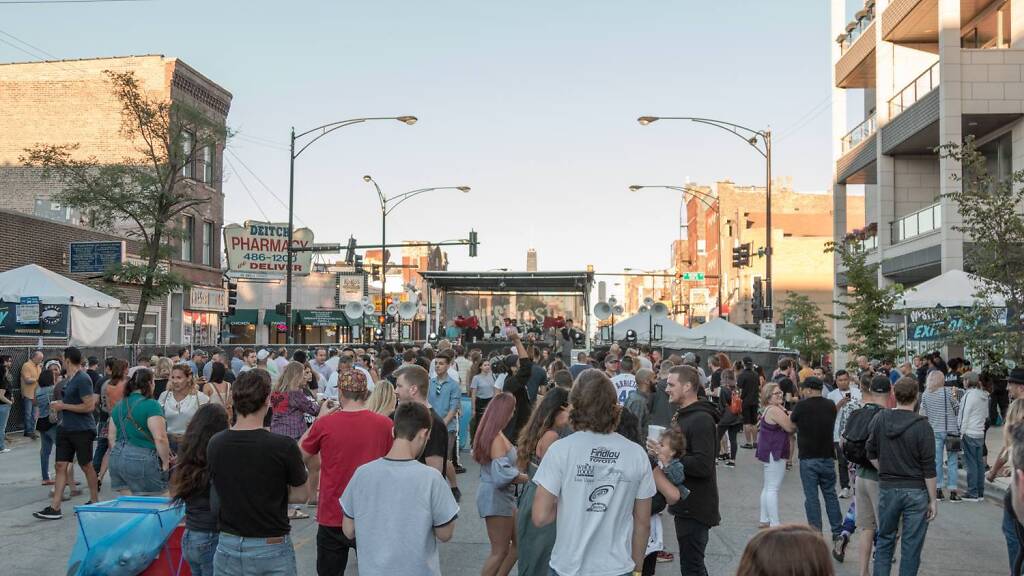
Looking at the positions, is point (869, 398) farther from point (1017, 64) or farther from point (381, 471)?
point (1017, 64)

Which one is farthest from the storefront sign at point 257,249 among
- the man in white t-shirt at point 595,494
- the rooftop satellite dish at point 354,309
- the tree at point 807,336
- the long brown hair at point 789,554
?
the long brown hair at point 789,554

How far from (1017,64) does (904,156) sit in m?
6.34

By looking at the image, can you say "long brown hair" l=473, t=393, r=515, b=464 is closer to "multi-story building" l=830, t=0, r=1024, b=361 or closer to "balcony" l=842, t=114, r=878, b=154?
"multi-story building" l=830, t=0, r=1024, b=361

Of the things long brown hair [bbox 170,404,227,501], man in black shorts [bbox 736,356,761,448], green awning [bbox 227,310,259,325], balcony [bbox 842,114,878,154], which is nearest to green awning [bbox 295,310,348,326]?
green awning [bbox 227,310,259,325]

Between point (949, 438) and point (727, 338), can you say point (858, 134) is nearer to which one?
point (727, 338)

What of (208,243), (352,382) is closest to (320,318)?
(208,243)

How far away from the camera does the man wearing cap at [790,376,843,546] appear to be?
931cm

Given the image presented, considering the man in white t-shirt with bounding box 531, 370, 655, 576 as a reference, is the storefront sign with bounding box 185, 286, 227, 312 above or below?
above

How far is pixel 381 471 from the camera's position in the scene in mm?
4832

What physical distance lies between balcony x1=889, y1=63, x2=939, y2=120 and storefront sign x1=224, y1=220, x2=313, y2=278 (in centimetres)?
2184

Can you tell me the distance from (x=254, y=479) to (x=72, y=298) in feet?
61.1

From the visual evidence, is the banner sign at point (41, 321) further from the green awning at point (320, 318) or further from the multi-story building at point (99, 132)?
the green awning at point (320, 318)

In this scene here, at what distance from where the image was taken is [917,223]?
2875cm

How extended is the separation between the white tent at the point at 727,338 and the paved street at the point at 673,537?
1859 centimetres
